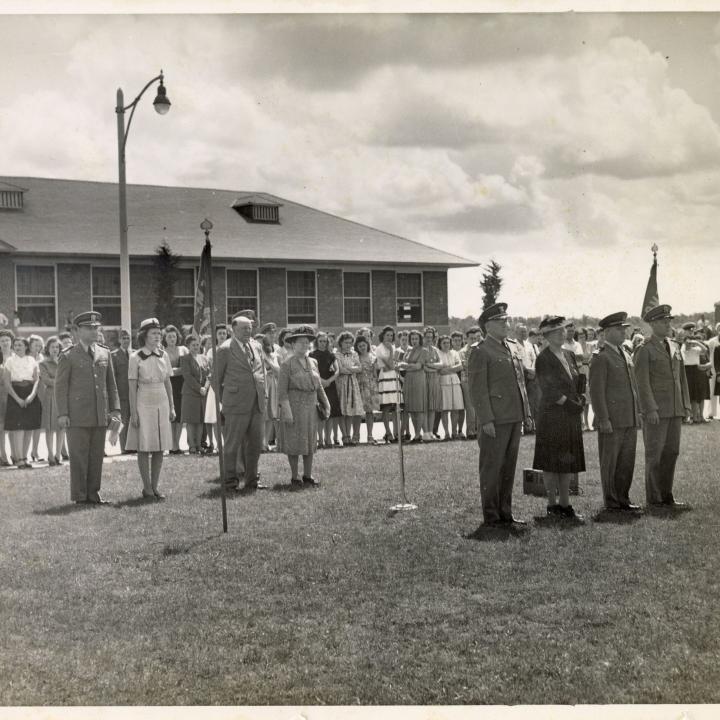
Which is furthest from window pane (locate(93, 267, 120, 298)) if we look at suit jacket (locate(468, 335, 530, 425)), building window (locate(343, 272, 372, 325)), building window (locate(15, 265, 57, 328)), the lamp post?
suit jacket (locate(468, 335, 530, 425))

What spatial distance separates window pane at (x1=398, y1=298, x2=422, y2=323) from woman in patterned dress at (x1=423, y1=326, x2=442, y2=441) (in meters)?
13.3

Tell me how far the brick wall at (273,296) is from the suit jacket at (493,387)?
60.8 feet

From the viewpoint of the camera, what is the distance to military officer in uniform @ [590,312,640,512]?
8211 mm

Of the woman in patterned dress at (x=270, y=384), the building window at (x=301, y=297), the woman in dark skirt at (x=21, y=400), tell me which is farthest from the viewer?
the building window at (x=301, y=297)

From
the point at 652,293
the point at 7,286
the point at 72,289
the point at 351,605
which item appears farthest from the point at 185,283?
the point at 351,605

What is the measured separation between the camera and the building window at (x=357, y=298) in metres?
27.2

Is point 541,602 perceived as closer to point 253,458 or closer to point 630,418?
point 630,418

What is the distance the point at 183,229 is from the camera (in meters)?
23.9

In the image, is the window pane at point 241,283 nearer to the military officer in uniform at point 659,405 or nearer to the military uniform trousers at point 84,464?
the military uniform trousers at point 84,464

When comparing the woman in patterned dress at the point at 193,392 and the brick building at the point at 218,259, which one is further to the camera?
the brick building at the point at 218,259

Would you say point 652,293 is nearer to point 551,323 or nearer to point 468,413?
point 551,323

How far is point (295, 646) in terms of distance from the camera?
4926 mm

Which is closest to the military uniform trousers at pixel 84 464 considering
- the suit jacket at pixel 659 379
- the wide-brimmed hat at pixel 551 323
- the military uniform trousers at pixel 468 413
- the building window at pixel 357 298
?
the wide-brimmed hat at pixel 551 323

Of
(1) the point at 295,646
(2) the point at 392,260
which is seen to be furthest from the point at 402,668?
(2) the point at 392,260
